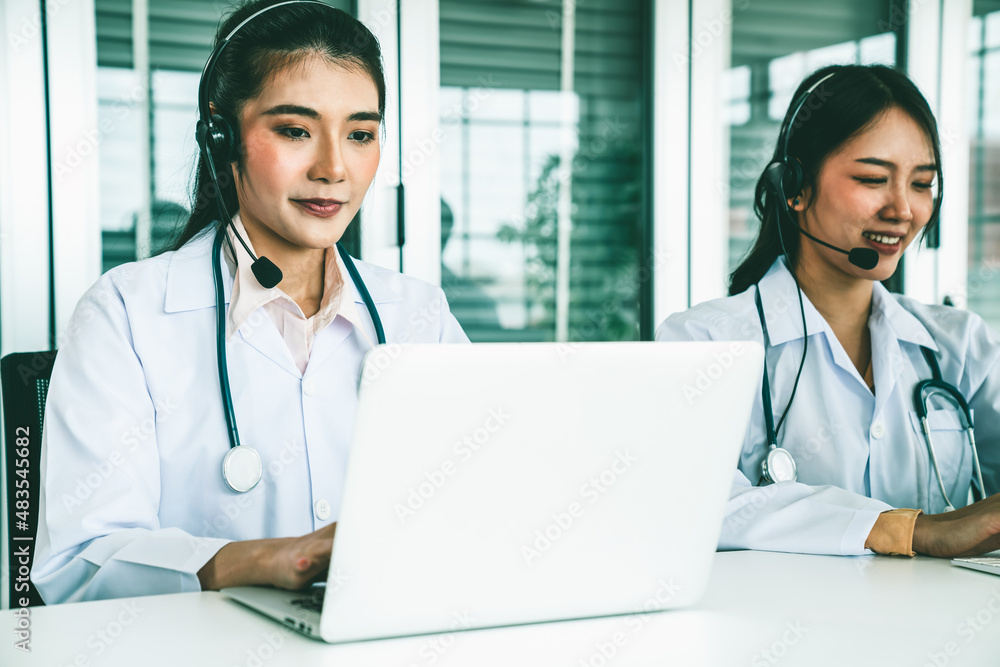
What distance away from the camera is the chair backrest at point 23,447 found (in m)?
1.26

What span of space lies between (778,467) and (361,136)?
2.77ft

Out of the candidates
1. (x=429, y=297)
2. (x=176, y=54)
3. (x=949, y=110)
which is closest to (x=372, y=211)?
(x=176, y=54)

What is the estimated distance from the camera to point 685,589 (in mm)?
853

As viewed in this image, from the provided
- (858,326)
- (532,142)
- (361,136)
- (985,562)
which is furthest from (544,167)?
(985,562)

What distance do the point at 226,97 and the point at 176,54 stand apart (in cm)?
106

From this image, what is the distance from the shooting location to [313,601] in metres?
0.82

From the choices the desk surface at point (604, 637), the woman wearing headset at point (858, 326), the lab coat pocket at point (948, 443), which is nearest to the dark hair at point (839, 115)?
the woman wearing headset at point (858, 326)

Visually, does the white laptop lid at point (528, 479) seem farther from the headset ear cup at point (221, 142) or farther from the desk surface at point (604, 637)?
the headset ear cup at point (221, 142)

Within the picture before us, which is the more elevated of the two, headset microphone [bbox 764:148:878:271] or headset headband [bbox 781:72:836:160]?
headset headband [bbox 781:72:836:160]

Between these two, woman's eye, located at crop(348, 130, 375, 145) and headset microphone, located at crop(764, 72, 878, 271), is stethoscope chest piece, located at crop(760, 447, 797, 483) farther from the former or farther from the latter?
woman's eye, located at crop(348, 130, 375, 145)

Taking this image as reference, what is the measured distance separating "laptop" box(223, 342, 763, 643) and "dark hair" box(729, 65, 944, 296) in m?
1.00

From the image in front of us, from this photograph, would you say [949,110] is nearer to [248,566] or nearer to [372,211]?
[372,211]

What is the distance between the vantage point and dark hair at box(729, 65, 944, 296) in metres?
1.63

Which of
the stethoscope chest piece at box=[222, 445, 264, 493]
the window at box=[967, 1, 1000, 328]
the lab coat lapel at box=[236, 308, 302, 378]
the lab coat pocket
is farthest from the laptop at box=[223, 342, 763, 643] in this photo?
the window at box=[967, 1, 1000, 328]
